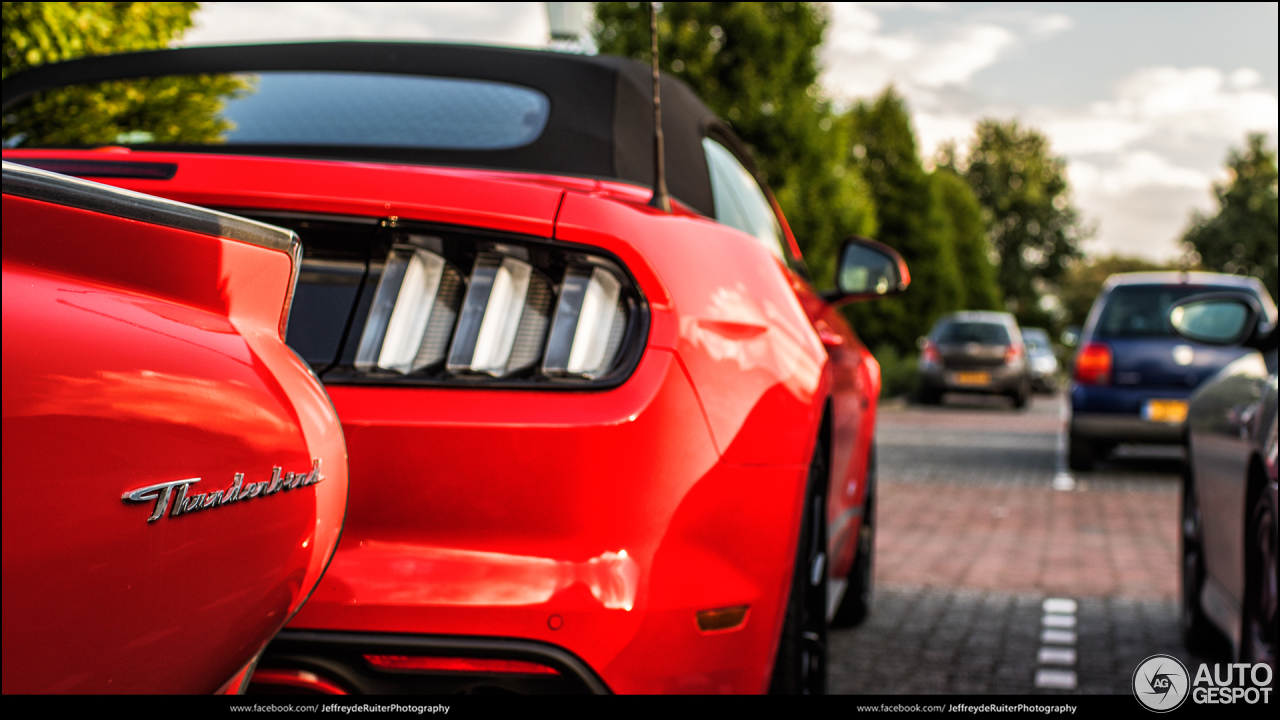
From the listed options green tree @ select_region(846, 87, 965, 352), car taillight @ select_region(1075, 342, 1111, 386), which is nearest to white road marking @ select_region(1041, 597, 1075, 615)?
car taillight @ select_region(1075, 342, 1111, 386)

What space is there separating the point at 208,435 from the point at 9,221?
27cm

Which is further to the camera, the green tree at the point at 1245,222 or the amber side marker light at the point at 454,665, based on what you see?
the green tree at the point at 1245,222

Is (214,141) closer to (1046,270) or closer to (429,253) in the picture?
(429,253)

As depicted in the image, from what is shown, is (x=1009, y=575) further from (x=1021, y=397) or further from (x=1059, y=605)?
(x=1021, y=397)

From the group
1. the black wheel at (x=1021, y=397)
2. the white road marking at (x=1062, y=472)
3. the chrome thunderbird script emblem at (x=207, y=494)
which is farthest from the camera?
the black wheel at (x=1021, y=397)

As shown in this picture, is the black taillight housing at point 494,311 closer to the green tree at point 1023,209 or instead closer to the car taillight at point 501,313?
the car taillight at point 501,313

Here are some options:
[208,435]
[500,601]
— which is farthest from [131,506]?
[500,601]

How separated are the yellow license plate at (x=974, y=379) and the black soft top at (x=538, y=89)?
65.3ft

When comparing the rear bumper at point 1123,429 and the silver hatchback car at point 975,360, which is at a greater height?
the rear bumper at point 1123,429

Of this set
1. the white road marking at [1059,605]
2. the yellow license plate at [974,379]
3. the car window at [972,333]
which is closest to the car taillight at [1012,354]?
the car window at [972,333]

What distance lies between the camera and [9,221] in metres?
1.06

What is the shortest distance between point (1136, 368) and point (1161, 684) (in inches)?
371

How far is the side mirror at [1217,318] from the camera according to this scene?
3797mm

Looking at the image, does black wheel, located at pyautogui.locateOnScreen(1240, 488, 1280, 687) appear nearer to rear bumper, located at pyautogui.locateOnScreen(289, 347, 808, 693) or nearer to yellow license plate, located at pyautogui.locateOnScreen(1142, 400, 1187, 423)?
rear bumper, located at pyautogui.locateOnScreen(289, 347, 808, 693)
